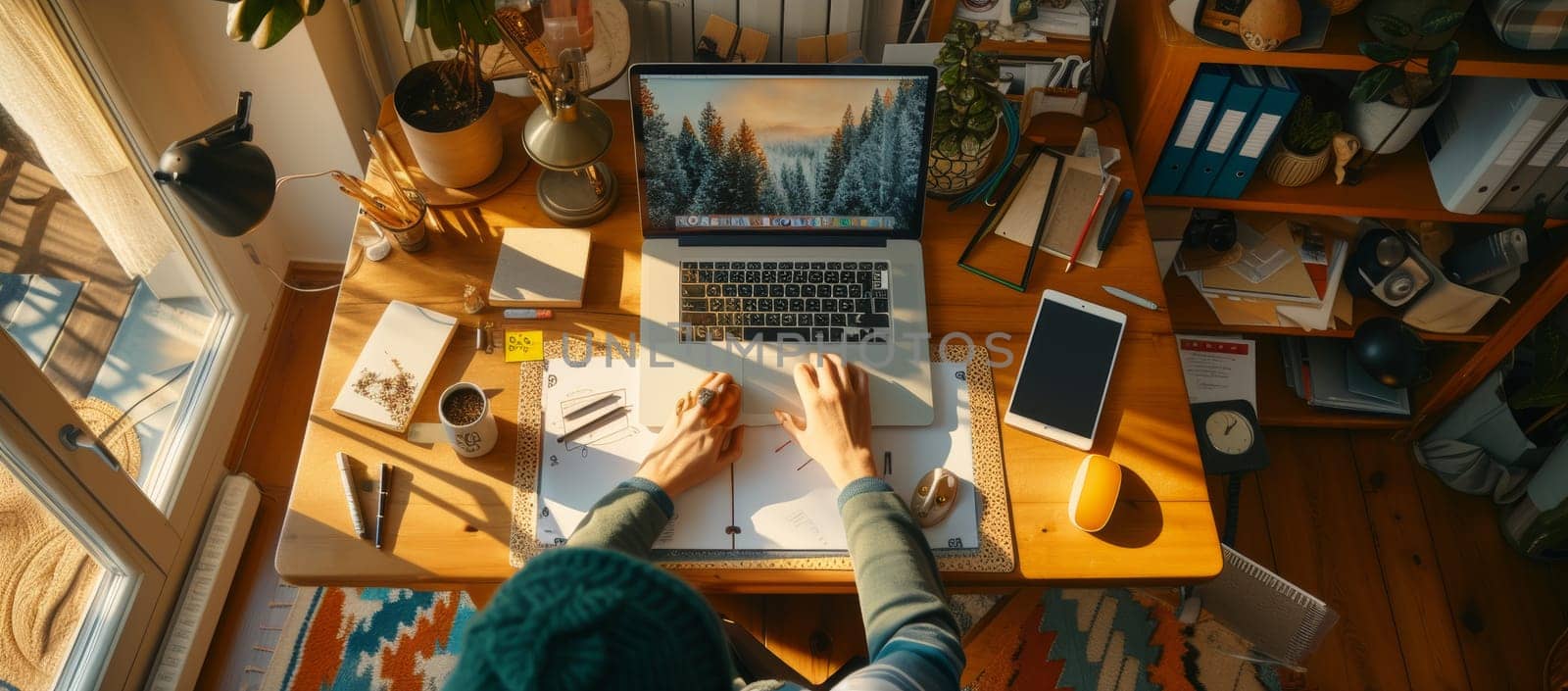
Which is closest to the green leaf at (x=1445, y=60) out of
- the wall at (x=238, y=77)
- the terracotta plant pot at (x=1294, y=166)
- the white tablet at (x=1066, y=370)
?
the terracotta plant pot at (x=1294, y=166)

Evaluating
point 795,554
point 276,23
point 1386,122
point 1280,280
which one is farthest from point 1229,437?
point 276,23

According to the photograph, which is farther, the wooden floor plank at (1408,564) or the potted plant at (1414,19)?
the wooden floor plank at (1408,564)

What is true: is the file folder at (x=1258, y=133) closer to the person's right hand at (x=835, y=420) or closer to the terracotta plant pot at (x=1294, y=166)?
the terracotta plant pot at (x=1294, y=166)

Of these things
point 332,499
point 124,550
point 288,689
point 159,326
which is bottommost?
point 288,689

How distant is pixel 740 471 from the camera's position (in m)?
1.23

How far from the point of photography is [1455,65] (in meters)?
1.29

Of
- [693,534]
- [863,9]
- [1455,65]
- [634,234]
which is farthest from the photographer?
[863,9]

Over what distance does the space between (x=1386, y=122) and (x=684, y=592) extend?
4.59ft

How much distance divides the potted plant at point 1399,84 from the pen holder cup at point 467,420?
4.02ft

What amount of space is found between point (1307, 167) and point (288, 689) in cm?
198

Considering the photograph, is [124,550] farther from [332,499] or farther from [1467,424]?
[1467,424]

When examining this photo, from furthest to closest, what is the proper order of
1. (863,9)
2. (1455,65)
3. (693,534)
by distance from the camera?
(863,9)
(1455,65)
(693,534)

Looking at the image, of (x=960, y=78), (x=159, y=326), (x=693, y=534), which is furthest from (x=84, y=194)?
(x=960, y=78)

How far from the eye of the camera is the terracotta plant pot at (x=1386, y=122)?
4.91ft
